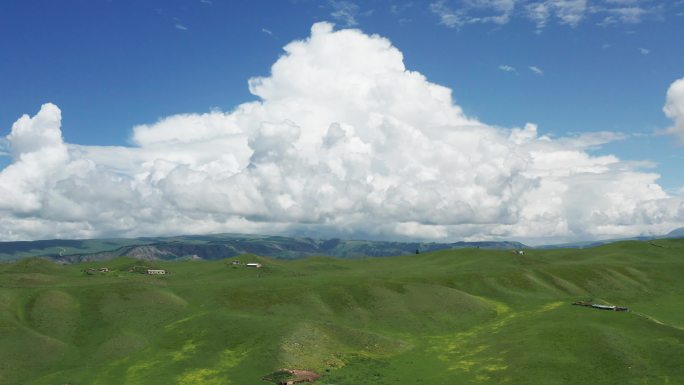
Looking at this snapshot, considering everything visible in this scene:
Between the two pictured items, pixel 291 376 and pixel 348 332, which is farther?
pixel 348 332

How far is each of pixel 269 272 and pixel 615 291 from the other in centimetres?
12159

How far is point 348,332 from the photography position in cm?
9550

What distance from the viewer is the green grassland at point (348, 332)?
75438 millimetres

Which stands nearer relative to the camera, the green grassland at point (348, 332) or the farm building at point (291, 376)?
the farm building at point (291, 376)

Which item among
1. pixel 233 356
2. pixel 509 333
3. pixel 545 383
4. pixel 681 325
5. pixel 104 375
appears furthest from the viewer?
pixel 681 325

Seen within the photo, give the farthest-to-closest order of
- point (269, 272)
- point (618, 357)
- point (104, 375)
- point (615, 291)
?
point (269, 272), point (615, 291), point (104, 375), point (618, 357)

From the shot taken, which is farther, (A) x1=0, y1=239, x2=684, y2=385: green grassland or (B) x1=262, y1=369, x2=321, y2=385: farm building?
(A) x1=0, y1=239, x2=684, y2=385: green grassland

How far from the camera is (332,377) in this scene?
74812 mm

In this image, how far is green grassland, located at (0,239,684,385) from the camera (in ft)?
247

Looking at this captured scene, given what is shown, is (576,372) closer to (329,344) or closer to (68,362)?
(329,344)

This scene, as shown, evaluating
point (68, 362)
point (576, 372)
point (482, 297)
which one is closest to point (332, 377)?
point (576, 372)

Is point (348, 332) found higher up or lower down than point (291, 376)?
higher up

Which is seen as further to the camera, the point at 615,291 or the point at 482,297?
the point at 615,291

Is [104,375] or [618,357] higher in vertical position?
[618,357]
